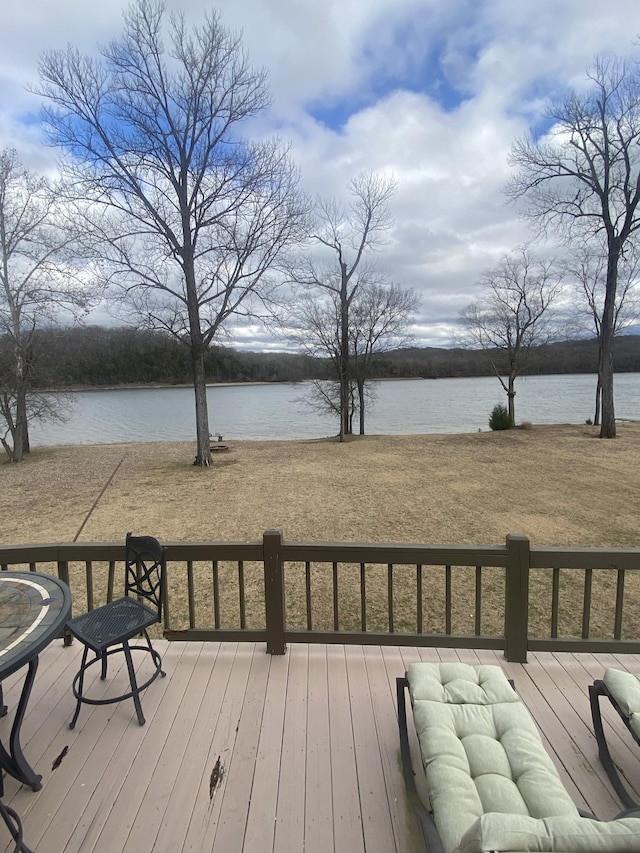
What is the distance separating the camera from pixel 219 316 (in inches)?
459

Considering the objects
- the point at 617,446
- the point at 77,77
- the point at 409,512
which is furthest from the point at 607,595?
the point at 77,77

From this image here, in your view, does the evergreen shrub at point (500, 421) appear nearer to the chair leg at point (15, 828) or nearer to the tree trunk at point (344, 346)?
the tree trunk at point (344, 346)

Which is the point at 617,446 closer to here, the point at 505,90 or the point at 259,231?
the point at 505,90

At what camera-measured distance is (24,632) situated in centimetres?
169

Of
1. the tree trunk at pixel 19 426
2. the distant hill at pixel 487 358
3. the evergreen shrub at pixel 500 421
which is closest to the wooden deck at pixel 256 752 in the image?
the tree trunk at pixel 19 426

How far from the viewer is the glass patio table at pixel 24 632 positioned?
1574 mm

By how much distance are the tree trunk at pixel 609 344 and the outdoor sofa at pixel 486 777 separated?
14.7 meters

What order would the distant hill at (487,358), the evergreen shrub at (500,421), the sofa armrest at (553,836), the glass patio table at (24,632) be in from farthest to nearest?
the distant hill at (487,358) → the evergreen shrub at (500,421) → the glass patio table at (24,632) → the sofa armrest at (553,836)

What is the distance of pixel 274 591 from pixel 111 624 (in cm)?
90

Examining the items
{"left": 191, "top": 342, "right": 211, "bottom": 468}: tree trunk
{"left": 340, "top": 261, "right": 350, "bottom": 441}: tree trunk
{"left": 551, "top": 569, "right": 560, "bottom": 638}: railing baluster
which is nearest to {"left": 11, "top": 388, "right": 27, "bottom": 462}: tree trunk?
{"left": 191, "top": 342, "right": 211, "bottom": 468}: tree trunk

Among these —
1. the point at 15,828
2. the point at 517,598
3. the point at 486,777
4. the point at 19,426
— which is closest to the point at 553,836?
the point at 486,777

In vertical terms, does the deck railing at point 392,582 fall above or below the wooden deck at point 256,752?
above

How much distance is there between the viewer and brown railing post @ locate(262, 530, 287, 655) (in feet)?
8.34

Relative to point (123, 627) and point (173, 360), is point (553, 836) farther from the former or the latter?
point (173, 360)
